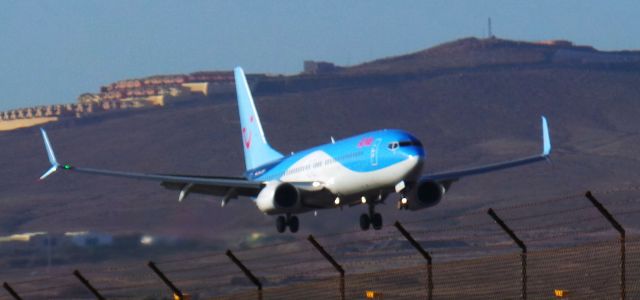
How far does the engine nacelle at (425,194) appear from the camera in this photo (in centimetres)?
6575

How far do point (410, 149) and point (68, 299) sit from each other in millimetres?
30160

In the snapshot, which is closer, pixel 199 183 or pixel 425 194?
pixel 425 194

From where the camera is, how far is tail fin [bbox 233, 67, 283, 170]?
83.5 metres

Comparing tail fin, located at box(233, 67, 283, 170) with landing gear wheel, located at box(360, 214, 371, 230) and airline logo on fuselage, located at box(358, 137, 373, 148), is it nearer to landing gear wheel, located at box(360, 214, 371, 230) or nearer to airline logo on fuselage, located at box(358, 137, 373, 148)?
landing gear wheel, located at box(360, 214, 371, 230)

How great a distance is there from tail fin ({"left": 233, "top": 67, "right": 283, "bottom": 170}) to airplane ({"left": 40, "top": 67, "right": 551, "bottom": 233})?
23.4 ft

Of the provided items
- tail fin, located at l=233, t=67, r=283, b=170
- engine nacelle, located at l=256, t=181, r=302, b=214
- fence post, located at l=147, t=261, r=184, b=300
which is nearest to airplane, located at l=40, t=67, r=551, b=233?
engine nacelle, located at l=256, t=181, r=302, b=214

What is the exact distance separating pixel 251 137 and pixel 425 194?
22674 millimetres

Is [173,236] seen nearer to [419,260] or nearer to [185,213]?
[185,213]

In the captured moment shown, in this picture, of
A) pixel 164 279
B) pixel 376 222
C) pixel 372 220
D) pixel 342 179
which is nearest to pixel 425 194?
pixel 376 222

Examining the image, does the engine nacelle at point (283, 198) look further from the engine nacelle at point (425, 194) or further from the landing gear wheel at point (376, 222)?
the engine nacelle at point (425, 194)

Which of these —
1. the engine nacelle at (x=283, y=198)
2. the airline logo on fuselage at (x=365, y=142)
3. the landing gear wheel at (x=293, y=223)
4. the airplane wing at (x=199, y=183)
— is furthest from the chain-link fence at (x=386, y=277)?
the airline logo on fuselage at (x=365, y=142)

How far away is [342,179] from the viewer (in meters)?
64.4

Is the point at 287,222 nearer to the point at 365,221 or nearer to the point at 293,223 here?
the point at 293,223

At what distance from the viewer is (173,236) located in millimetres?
84812
